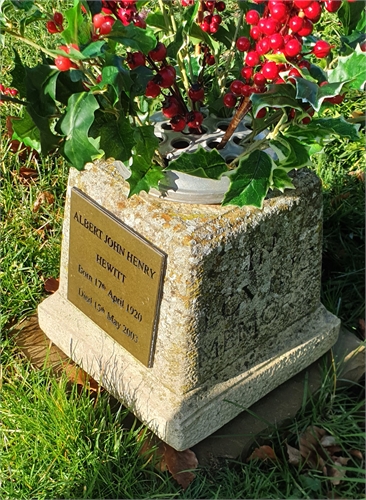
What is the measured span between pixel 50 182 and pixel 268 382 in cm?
123

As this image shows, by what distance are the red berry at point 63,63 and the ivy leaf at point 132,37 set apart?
11cm

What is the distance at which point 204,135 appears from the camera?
1.91m

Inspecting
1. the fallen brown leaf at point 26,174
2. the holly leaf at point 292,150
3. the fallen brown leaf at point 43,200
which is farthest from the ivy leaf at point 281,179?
the fallen brown leaf at point 26,174

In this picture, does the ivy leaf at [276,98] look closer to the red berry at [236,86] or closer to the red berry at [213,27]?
the red berry at [236,86]

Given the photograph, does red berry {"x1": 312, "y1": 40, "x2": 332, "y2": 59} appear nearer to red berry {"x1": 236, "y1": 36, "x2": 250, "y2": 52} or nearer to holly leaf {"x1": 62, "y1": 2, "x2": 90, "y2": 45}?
red berry {"x1": 236, "y1": 36, "x2": 250, "y2": 52}

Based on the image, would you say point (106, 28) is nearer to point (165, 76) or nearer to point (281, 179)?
point (165, 76)

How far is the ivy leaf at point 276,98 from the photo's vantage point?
146cm

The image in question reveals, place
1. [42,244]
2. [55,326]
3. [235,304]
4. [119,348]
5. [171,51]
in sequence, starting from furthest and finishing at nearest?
1. [42,244]
2. [55,326]
3. [119,348]
4. [235,304]
5. [171,51]

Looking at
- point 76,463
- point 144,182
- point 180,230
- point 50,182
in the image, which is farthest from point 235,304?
point 50,182

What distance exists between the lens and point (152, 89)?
1.60 meters

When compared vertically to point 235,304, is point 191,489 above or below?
below

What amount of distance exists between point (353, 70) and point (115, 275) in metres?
0.83

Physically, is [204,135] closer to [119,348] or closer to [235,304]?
[235,304]

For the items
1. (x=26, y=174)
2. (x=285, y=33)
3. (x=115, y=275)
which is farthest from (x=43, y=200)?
(x=285, y=33)
